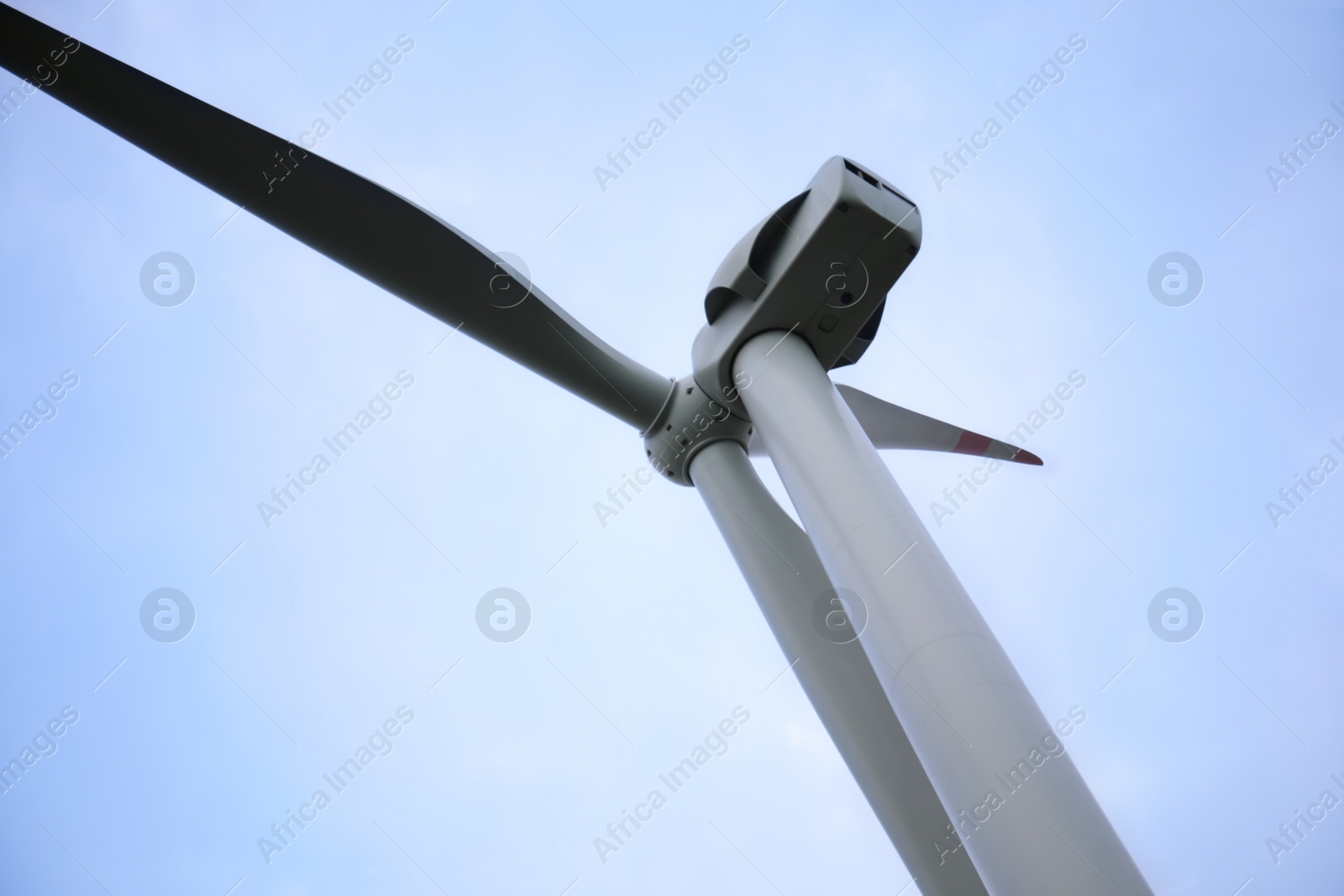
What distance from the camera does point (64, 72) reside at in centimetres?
575

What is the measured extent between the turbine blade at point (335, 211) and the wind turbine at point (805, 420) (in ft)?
0.05

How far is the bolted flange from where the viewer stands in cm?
792

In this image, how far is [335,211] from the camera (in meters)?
6.64

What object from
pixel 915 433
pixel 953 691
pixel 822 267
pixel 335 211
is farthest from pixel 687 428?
pixel 953 691

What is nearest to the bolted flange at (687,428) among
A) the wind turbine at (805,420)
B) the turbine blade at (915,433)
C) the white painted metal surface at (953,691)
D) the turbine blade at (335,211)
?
the wind turbine at (805,420)

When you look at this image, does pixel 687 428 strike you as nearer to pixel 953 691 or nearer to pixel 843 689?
pixel 843 689

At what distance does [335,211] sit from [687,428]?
11.3 feet

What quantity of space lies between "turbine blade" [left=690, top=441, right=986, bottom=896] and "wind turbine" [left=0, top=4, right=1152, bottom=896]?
1 cm

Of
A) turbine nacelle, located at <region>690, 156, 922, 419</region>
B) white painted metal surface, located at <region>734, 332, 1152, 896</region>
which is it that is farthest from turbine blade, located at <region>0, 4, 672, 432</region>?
white painted metal surface, located at <region>734, 332, 1152, 896</region>

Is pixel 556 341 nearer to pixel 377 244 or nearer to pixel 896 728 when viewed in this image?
pixel 377 244

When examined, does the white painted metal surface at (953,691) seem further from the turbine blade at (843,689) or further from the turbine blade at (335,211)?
the turbine blade at (335,211)

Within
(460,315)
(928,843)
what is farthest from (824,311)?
(928,843)

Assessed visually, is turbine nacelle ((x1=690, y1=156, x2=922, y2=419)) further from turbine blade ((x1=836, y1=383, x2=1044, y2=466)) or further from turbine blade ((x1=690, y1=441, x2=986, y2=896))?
turbine blade ((x1=836, y1=383, x2=1044, y2=466))

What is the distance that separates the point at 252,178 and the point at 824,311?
4.43 meters
